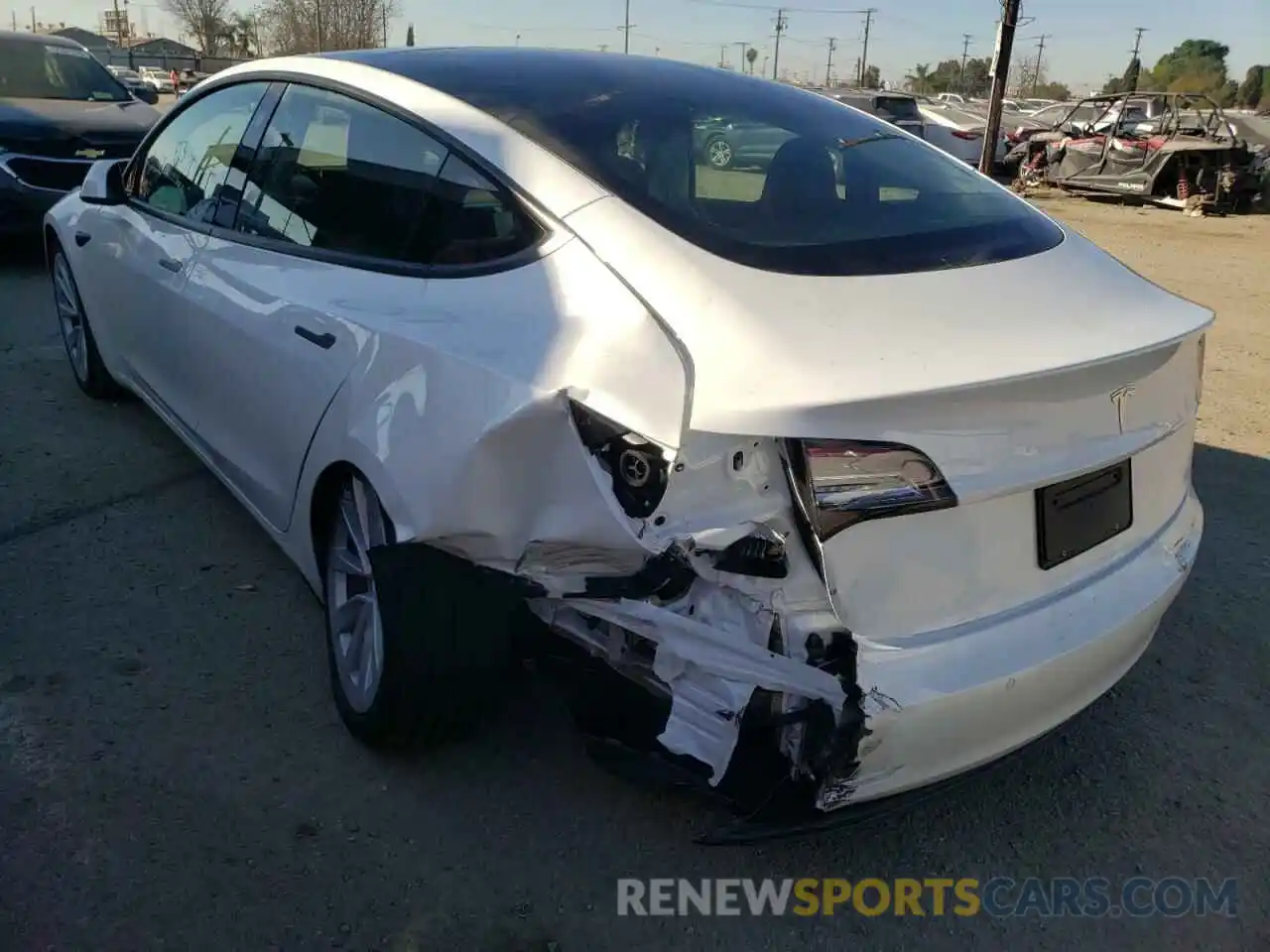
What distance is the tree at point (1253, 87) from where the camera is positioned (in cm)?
7556

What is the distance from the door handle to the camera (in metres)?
2.63

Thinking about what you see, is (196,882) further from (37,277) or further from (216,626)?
(37,277)

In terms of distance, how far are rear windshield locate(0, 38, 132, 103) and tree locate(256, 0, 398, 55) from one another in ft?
117

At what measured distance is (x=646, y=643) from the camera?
208 cm

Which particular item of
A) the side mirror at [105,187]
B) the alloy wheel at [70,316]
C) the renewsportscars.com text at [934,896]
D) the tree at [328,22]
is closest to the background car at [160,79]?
the tree at [328,22]

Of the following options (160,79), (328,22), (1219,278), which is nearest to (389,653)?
(1219,278)

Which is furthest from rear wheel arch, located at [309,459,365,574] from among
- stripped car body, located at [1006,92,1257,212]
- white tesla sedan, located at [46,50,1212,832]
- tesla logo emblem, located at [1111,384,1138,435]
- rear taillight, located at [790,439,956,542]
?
stripped car body, located at [1006,92,1257,212]

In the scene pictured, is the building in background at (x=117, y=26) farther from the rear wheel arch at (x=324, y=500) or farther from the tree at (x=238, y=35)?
the rear wheel arch at (x=324, y=500)

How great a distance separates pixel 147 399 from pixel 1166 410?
357cm

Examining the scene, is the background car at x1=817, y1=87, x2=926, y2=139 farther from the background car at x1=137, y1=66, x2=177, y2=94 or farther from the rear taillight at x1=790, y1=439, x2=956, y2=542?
the background car at x1=137, y1=66, x2=177, y2=94

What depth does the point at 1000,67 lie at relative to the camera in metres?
15.8

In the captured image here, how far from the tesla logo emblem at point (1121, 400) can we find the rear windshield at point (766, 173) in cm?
42

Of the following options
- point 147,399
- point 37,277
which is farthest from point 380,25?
point 147,399

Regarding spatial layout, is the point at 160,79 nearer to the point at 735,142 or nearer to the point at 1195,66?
the point at 735,142
